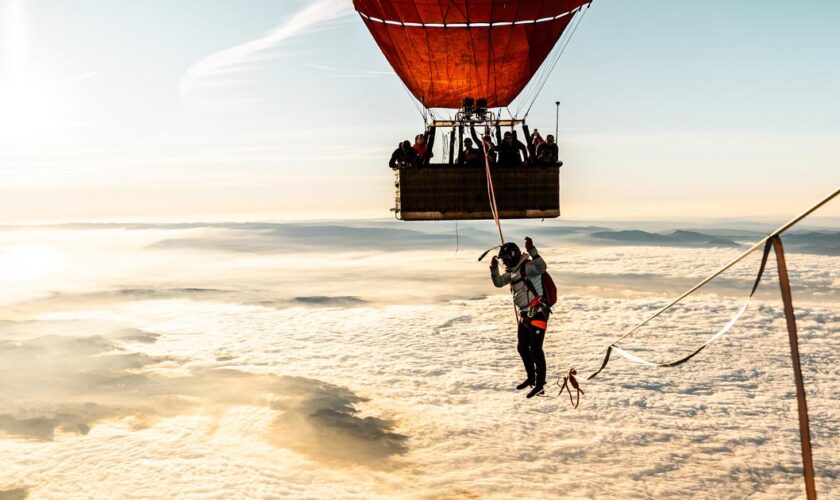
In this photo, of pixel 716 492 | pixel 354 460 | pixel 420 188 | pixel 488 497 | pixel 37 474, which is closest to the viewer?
pixel 420 188

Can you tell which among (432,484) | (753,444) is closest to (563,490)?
(432,484)

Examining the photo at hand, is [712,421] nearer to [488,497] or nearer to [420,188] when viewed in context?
[488,497]

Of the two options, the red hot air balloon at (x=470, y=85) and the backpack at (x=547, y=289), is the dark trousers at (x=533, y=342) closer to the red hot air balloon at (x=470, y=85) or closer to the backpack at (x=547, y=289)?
the backpack at (x=547, y=289)

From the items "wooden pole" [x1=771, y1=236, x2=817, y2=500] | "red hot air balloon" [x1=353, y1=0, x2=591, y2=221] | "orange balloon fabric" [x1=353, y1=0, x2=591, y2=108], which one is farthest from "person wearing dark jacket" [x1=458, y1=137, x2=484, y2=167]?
"wooden pole" [x1=771, y1=236, x2=817, y2=500]

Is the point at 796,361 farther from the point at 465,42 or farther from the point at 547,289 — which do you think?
the point at 465,42

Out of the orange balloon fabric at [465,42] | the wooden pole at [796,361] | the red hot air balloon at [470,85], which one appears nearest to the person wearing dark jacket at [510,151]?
the red hot air balloon at [470,85]
